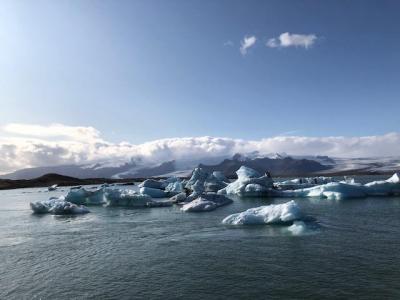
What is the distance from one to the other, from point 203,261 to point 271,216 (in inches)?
355

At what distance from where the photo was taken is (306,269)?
14.6 metres

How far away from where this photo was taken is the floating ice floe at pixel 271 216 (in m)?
23.6

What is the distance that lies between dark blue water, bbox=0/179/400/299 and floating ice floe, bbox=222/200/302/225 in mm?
887

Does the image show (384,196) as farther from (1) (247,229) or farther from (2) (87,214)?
(2) (87,214)

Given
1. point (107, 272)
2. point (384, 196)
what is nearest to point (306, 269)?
point (107, 272)

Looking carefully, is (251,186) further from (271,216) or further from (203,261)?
(203,261)

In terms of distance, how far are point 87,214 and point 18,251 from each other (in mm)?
15565

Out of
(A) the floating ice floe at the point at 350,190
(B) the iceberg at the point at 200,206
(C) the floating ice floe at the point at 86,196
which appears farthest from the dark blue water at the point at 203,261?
(C) the floating ice floe at the point at 86,196

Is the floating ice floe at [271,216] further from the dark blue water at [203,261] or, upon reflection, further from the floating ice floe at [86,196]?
the floating ice floe at [86,196]

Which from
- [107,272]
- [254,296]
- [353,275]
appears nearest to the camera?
[254,296]

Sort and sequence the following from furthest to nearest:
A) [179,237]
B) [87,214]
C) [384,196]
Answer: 1. [384,196]
2. [87,214]
3. [179,237]

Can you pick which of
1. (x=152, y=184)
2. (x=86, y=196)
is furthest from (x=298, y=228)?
(x=152, y=184)

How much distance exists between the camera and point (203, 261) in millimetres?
16328

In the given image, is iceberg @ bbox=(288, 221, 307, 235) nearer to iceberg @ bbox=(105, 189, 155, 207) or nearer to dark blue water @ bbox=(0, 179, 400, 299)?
dark blue water @ bbox=(0, 179, 400, 299)
